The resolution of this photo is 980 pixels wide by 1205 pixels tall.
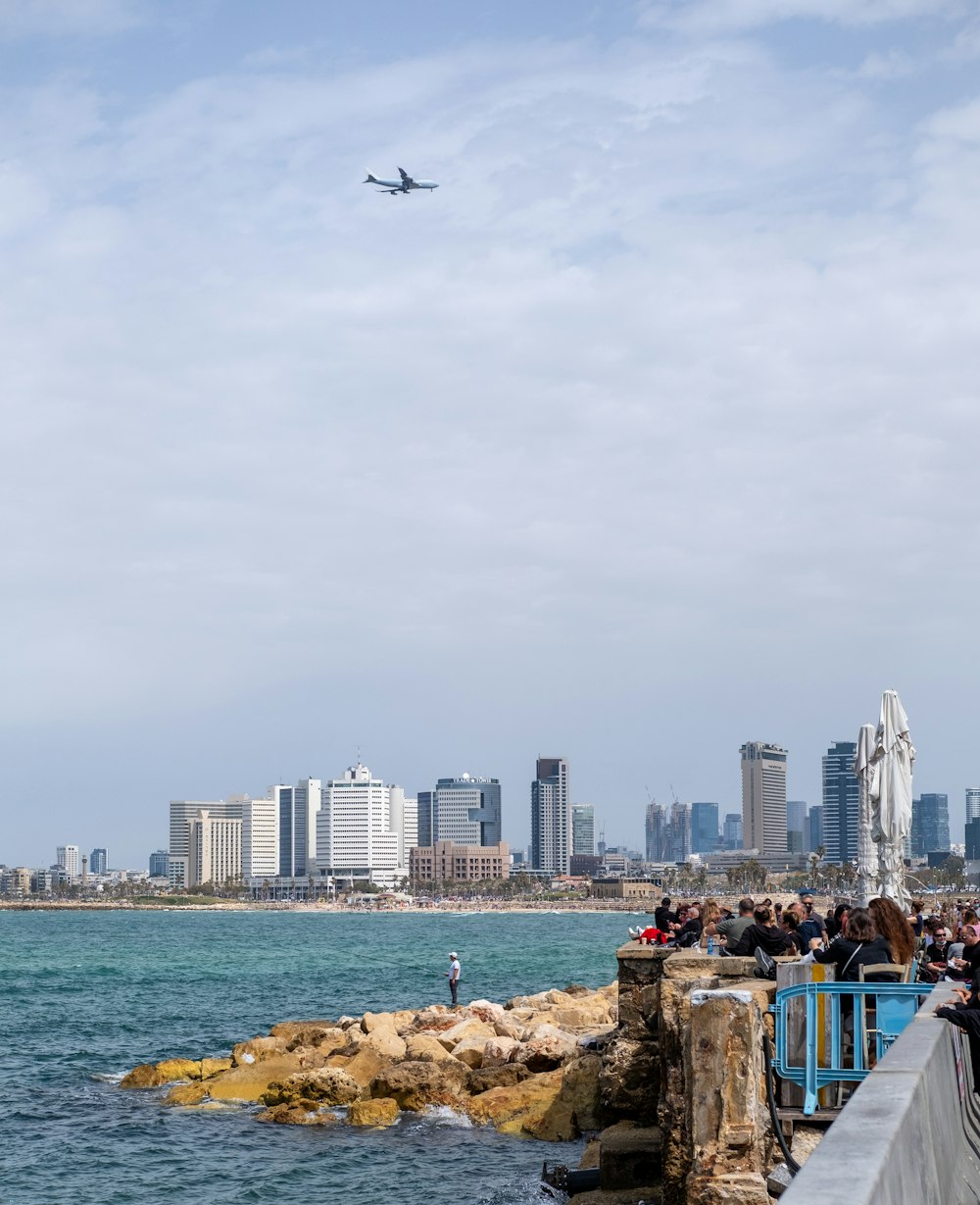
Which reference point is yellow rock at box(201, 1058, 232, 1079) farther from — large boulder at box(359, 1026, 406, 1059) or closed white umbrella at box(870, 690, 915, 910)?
closed white umbrella at box(870, 690, 915, 910)

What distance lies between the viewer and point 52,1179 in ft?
61.3

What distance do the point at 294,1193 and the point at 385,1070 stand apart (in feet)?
16.6

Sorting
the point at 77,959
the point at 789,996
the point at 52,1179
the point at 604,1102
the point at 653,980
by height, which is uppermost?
the point at 789,996

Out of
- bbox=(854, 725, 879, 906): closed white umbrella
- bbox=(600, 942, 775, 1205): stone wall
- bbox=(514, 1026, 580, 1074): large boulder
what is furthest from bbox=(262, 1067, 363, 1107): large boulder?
bbox=(600, 942, 775, 1205): stone wall

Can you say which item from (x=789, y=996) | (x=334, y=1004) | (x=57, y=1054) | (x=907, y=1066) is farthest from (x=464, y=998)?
(x=907, y=1066)

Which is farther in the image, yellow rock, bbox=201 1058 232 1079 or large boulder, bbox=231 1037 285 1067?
yellow rock, bbox=201 1058 232 1079

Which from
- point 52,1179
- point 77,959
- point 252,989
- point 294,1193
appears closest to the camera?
point 294,1193

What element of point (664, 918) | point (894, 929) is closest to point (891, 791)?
point (664, 918)

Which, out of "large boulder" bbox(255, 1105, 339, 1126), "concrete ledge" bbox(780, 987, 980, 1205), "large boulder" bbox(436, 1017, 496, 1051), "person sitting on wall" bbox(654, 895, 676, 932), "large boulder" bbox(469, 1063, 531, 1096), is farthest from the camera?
"large boulder" bbox(436, 1017, 496, 1051)

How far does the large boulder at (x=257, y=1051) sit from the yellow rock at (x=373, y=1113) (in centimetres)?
474

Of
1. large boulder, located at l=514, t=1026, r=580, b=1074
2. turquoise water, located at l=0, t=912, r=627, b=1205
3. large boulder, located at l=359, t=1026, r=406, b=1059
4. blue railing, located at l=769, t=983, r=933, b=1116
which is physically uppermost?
blue railing, located at l=769, t=983, r=933, b=1116

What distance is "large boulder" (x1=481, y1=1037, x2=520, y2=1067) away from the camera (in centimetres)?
2320

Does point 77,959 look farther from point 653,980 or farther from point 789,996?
point 789,996

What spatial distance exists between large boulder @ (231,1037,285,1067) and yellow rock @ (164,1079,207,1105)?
1.26 metres
